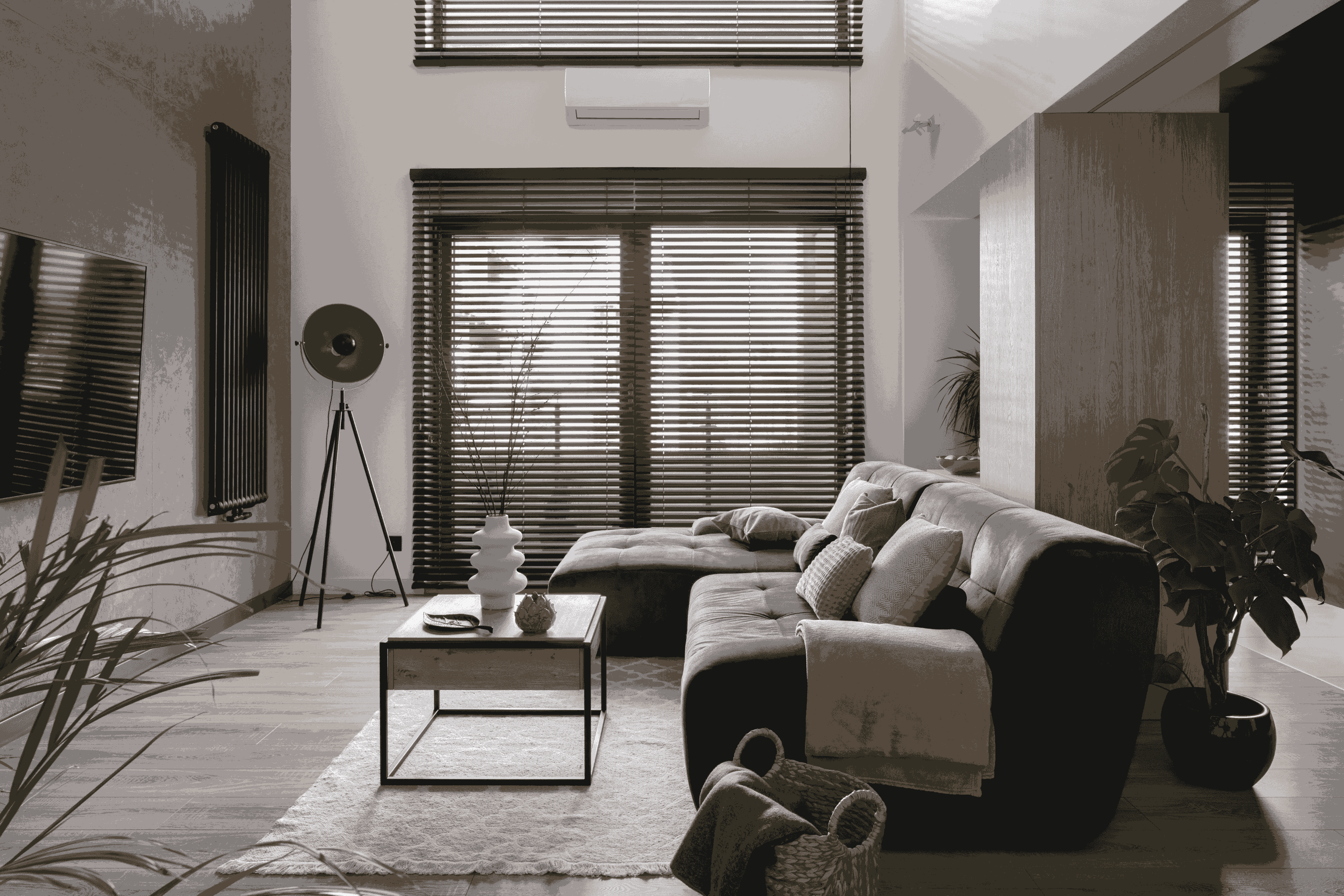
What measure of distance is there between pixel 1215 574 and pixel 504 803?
2096 mm

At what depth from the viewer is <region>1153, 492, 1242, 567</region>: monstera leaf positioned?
2521 mm

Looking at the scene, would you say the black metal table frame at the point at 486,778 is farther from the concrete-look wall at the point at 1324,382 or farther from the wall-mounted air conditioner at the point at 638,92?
the concrete-look wall at the point at 1324,382

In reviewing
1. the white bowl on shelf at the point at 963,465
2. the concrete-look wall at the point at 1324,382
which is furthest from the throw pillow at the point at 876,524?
the concrete-look wall at the point at 1324,382

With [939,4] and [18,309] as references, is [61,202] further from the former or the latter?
[939,4]

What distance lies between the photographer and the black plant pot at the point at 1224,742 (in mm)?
2711

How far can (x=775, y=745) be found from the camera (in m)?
2.28

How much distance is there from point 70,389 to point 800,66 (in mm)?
4227

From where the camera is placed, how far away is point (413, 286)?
559 cm

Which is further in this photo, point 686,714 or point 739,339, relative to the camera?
point 739,339

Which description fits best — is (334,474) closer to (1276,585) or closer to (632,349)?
(632,349)

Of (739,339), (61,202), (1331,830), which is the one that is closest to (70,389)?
(61,202)

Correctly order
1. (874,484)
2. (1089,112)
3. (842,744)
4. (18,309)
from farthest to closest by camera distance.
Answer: (874,484) < (1089,112) < (18,309) < (842,744)

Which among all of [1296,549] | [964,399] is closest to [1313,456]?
[1296,549]

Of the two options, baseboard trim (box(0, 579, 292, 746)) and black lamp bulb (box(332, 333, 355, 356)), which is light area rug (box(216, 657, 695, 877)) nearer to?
baseboard trim (box(0, 579, 292, 746))
